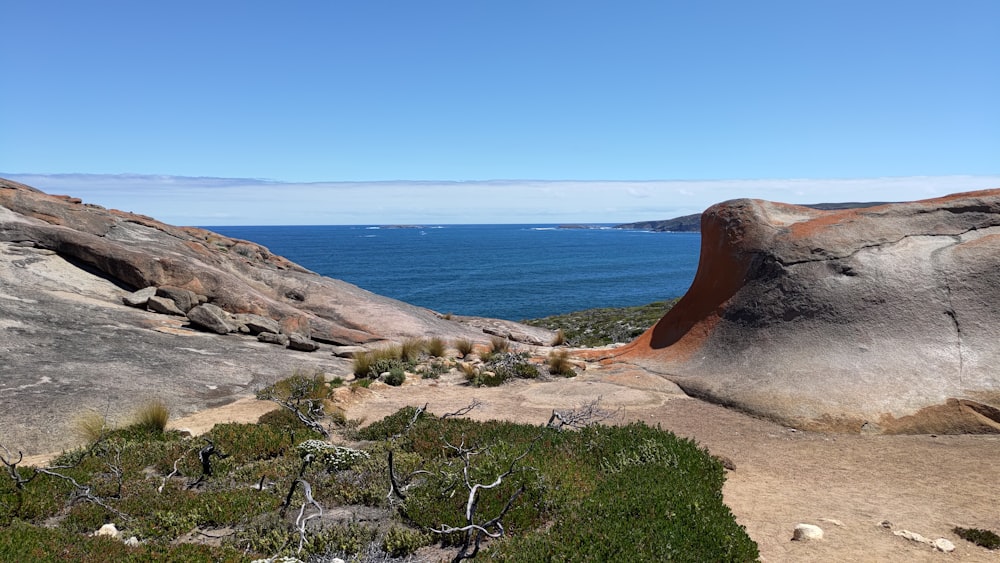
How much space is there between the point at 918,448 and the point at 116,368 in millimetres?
15479

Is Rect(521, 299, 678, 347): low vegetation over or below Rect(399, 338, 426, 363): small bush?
below

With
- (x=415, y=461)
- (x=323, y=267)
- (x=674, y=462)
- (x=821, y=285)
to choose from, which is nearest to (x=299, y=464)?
(x=415, y=461)

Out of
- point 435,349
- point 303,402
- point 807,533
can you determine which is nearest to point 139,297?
point 435,349

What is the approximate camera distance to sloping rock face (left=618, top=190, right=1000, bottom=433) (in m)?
11.2

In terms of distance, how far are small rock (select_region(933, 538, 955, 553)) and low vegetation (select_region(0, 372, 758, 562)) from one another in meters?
2.24

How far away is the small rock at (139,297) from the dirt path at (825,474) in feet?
28.0

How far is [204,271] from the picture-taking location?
2089cm

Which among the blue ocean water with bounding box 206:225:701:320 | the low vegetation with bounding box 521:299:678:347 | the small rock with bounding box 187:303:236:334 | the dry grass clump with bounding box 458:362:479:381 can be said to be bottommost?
the blue ocean water with bounding box 206:225:701:320

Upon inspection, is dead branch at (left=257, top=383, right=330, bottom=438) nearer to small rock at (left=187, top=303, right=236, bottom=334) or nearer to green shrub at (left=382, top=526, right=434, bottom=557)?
green shrub at (left=382, top=526, right=434, bottom=557)

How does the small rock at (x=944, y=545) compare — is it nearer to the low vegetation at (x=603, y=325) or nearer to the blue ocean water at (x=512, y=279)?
the low vegetation at (x=603, y=325)

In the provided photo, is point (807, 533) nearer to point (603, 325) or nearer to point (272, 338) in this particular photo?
point (272, 338)

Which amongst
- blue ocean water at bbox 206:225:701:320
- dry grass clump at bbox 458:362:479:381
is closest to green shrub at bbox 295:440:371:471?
dry grass clump at bbox 458:362:479:381

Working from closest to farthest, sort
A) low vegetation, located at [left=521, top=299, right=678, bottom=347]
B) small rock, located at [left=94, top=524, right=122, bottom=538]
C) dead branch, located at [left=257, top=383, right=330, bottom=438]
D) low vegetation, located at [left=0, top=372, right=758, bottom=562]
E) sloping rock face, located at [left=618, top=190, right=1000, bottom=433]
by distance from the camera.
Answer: low vegetation, located at [left=0, top=372, right=758, bottom=562]
small rock, located at [left=94, top=524, right=122, bottom=538]
sloping rock face, located at [left=618, top=190, right=1000, bottom=433]
dead branch, located at [left=257, top=383, right=330, bottom=438]
low vegetation, located at [left=521, top=299, right=678, bottom=347]

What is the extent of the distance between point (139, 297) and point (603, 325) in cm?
2743
